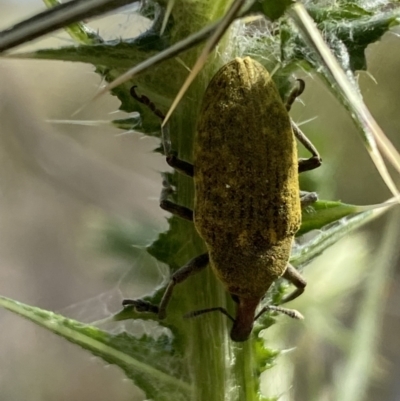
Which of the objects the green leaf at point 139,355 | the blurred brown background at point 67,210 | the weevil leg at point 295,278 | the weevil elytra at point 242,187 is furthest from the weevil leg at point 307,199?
the blurred brown background at point 67,210

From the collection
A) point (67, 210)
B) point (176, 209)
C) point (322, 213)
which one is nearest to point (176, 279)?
point (176, 209)

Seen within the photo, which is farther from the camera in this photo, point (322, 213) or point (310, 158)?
point (310, 158)

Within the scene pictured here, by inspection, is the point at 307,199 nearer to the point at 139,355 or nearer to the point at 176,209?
the point at 176,209

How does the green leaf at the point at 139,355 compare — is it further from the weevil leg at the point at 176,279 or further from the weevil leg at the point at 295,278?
the weevil leg at the point at 295,278

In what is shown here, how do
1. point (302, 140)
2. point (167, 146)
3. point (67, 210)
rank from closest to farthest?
1. point (167, 146)
2. point (302, 140)
3. point (67, 210)

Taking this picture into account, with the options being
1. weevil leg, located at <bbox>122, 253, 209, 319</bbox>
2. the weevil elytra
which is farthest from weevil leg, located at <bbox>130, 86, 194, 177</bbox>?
weevil leg, located at <bbox>122, 253, 209, 319</bbox>

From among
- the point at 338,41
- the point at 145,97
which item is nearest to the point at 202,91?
the point at 145,97

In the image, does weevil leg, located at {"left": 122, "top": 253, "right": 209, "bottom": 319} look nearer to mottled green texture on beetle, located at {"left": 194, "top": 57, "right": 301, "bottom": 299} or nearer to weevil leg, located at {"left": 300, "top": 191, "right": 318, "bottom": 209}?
mottled green texture on beetle, located at {"left": 194, "top": 57, "right": 301, "bottom": 299}
